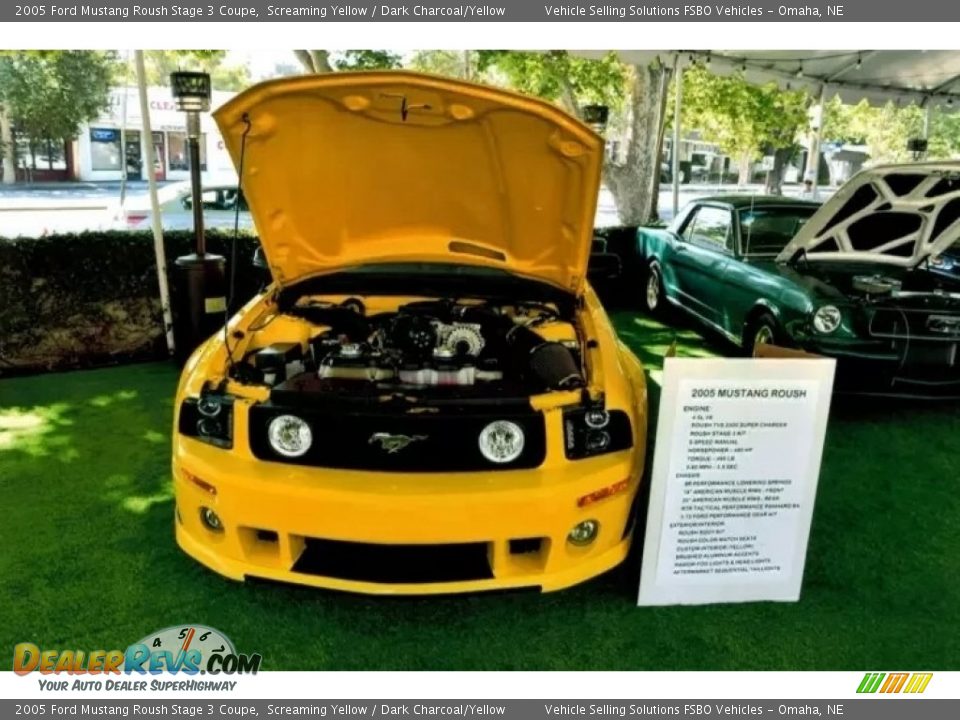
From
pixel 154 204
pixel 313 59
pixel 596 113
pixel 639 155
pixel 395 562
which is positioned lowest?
pixel 395 562

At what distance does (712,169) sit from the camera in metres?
39.7

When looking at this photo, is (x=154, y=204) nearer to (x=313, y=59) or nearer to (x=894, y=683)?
(x=313, y=59)

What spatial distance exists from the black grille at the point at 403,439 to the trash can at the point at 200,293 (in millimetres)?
3478

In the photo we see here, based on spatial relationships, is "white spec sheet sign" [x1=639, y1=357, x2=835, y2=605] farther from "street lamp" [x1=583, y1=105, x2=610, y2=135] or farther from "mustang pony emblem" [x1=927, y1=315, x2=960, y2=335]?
"street lamp" [x1=583, y1=105, x2=610, y2=135]

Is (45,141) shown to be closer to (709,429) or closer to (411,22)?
(411,22)

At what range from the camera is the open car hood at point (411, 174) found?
2.61 meters

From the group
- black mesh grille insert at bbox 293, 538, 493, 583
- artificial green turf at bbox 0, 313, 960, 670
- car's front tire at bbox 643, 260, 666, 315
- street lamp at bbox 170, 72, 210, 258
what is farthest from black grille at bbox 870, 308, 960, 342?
street lamp at bbox 170, 72, 210, 258

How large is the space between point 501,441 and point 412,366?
1.73ft

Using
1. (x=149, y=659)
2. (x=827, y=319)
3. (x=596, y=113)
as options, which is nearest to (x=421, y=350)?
(x=149, y=659)

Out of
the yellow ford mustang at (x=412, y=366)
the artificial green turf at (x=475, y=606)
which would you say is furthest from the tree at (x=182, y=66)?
the artificial green turf at (x=475, y=606)

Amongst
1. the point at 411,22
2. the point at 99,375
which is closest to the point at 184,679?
the point at 411,22

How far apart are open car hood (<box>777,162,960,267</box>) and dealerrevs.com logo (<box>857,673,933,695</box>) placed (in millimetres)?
3769

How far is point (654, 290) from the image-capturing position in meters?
7.87

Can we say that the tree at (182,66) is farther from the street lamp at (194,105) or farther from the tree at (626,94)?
the tree at (626,94)
